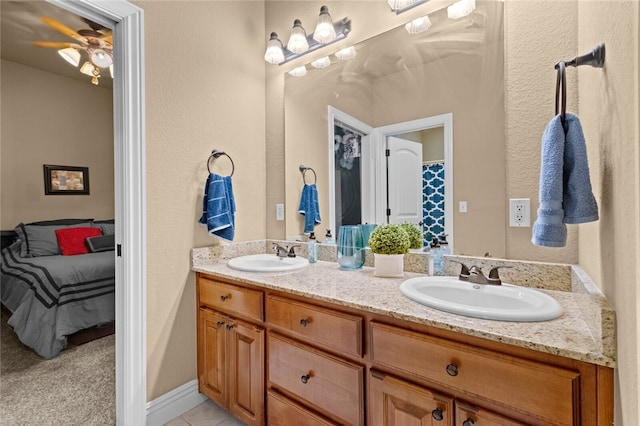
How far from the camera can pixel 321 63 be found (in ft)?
6.42

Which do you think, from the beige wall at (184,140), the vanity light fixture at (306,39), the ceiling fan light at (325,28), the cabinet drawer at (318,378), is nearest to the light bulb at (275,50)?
the vanity light fixture at (306,39)

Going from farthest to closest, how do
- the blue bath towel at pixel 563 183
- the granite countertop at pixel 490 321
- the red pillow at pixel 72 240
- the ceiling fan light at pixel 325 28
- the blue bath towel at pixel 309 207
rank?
1. the red pillow at pixel 72 240
2. the blue bath towel at pixel 309 207
3. the ceiling fan light at pixel 325 28
4. the blue bath towel at pixel 563 183
5. the granite countertop at pixel 490 321

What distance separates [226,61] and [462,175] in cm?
163

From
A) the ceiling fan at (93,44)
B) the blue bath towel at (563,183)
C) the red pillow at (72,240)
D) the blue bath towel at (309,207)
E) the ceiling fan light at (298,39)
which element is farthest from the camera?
the red pillow at (72,240)

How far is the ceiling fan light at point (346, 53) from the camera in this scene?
1.80m

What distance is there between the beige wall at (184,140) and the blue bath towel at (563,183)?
1687mm

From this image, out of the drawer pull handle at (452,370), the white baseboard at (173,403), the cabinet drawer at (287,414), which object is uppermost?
the drawer pull handle at (452,370)

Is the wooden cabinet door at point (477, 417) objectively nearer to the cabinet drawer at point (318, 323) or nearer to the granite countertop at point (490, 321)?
the granite countertop at point (490, 321)

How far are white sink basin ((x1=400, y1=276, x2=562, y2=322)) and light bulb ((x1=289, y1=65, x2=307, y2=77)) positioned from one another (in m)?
1.54

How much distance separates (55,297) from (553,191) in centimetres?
338

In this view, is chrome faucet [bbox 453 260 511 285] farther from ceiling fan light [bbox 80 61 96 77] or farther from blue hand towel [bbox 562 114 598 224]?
ceiling fan light [bbox 80 61 96 77]

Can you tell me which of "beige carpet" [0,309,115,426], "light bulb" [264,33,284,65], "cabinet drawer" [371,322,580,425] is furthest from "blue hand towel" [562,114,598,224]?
"beige carpet" [0,309,115,426]

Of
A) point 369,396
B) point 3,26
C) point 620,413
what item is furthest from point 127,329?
point 3,26

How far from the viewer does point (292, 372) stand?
50.6 inches
